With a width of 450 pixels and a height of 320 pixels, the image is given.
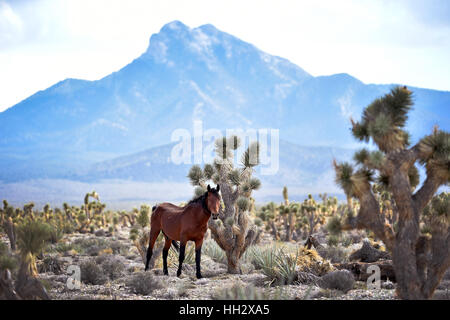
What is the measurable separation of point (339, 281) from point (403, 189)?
3.36 metres

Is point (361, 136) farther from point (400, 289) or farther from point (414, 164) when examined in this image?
point (400, 289)

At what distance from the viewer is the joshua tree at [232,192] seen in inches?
593

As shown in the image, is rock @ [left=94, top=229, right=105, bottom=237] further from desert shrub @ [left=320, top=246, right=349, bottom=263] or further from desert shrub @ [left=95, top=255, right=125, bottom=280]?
desert shrub @ [left=320, top=246, right=349, bottom=263]

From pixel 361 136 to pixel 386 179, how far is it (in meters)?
0.96

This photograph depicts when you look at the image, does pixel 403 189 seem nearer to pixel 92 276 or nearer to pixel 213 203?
pixel 213 203

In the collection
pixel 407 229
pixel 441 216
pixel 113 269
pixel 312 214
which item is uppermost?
pixel 441 216

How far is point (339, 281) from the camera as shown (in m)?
11.2

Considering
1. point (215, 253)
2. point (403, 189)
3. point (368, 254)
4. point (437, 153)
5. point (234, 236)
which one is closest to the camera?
point (437, 153)

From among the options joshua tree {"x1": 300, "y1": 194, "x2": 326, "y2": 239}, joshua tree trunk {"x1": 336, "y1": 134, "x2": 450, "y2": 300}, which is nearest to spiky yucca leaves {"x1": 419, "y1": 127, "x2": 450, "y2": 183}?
joshua tree trunk {"x1": 336, "y1": 134, "x2": 450, "y2": 300}

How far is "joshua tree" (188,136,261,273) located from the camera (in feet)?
49.4

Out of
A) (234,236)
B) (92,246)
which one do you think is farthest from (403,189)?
(92,246)

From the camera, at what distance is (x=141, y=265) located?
17.3 meters

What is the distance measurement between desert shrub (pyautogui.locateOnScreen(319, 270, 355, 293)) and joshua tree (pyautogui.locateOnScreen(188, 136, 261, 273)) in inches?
154
